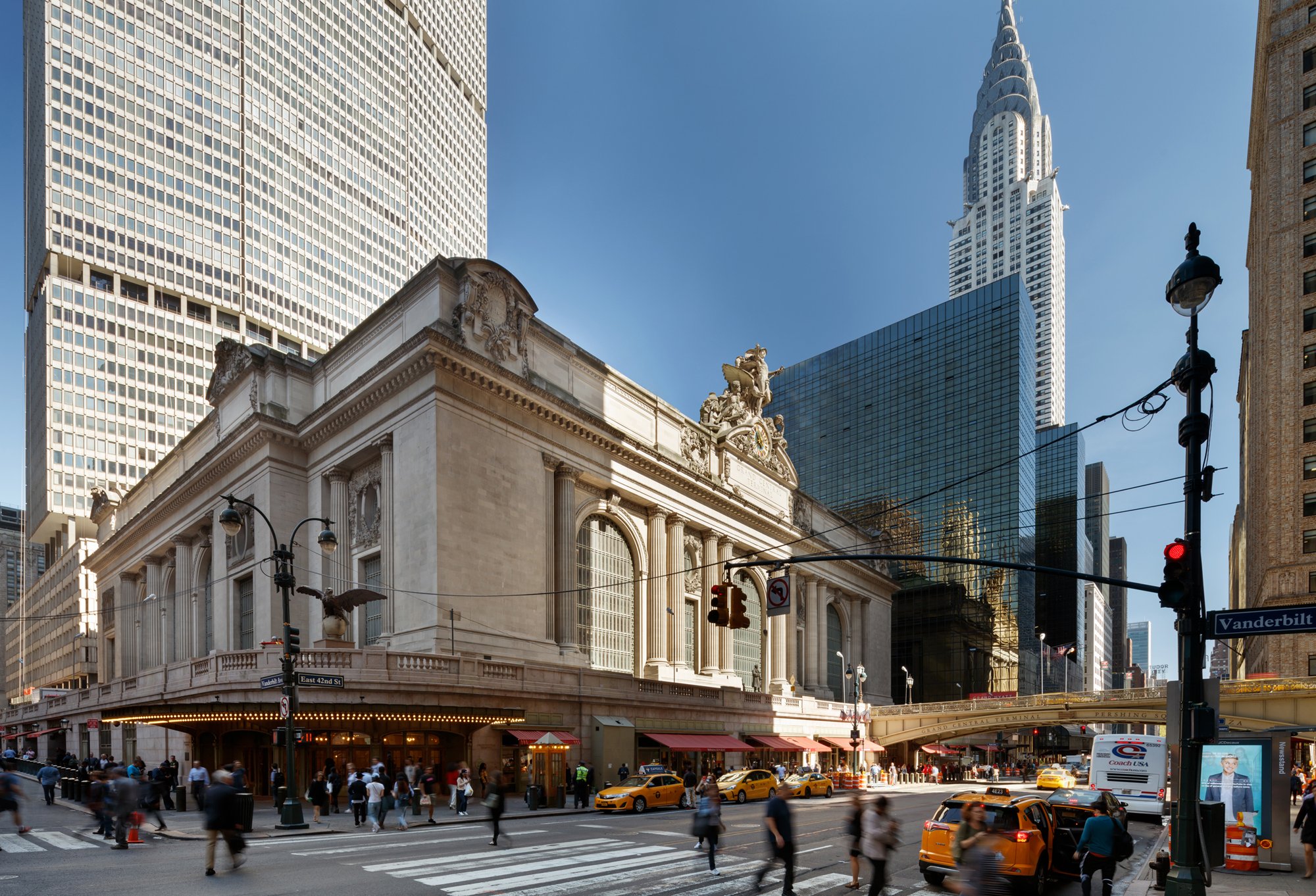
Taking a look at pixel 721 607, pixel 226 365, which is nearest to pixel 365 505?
pixel 226 365

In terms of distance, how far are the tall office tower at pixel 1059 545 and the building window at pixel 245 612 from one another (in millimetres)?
108813

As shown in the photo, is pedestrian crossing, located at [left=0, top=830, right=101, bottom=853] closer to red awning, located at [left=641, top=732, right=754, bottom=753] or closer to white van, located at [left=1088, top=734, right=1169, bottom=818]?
red awning, located at [left=641, top=732, right=754, bottom=753]

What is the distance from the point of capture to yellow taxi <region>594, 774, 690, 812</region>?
92.5 ft

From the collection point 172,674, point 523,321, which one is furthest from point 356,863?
point 523,321

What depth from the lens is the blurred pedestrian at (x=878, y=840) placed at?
41.8 feet

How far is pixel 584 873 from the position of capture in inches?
592

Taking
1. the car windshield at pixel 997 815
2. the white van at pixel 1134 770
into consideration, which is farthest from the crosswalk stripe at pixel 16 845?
the white van at pixel 1134 770

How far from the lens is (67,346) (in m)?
91.6

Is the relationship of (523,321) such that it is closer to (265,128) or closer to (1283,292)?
(1283,292)

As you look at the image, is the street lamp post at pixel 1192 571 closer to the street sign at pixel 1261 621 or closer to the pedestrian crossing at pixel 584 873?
the street sign at pixel 1261 621

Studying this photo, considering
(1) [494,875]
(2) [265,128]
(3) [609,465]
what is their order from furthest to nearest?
(2) [265,128], (3) [609,465], (1) [494,875]

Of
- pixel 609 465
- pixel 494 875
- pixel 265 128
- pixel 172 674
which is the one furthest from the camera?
pixel 265 128

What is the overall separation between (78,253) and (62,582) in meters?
35.5

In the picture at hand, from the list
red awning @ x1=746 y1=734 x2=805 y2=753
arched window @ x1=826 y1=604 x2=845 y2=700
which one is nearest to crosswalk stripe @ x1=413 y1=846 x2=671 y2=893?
red awning @ x1=746 y1=734 x2=805 y2=753
